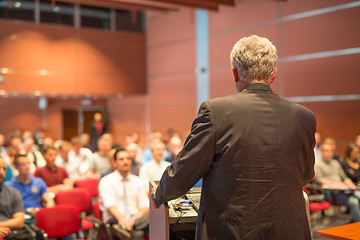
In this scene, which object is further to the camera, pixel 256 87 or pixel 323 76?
pixel 323 76

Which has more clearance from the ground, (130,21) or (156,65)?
(130,21)

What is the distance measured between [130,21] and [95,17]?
1.04 m

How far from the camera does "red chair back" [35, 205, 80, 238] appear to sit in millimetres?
3811

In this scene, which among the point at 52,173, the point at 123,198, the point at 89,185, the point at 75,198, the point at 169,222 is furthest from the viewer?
the point at 52,173

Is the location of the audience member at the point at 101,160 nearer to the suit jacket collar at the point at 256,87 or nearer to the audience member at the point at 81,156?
the audience member at the point at 81,156

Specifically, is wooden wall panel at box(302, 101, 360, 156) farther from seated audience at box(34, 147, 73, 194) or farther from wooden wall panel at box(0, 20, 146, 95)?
wooden wall panel at box(0, 20, 146, 95)

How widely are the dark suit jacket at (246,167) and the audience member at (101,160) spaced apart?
5394 mm

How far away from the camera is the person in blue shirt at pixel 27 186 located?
185 inches

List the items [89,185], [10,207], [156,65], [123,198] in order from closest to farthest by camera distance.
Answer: [10,207]
[123,198]
[89,185]
[156,65]

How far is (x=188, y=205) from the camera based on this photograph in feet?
6.50

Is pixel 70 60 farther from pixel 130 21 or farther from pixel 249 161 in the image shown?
pixel 249 161

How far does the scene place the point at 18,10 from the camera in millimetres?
10047

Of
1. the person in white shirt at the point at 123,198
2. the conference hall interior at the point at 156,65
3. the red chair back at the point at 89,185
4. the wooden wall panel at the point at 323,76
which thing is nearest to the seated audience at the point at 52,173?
the red chair back at the point at 89,185

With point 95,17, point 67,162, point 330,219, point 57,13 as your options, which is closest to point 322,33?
point 330,219
